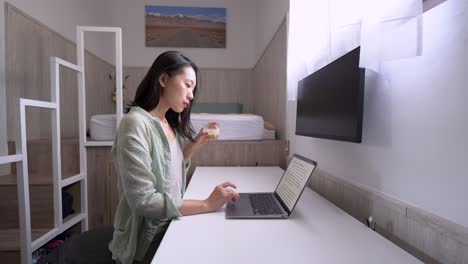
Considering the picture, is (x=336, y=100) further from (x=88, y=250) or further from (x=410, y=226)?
(x=88, y=250)

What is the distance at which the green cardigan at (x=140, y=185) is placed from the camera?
735 millimetres

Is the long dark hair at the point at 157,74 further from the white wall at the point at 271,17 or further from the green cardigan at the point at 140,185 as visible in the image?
the white wall at the point at 271,17

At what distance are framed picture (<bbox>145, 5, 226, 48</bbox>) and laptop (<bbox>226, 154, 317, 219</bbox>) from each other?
3.10 meters

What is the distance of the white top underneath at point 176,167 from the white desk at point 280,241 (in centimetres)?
26

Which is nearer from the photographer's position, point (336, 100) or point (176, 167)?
point (336, 100)

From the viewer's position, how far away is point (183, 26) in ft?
11.8

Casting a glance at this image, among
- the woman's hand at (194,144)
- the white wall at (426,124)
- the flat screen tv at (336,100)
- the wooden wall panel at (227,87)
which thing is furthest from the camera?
the wooden wall panel at (227,87)

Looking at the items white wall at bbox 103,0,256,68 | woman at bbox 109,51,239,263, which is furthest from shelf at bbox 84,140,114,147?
white wall at bbox 103,0,256,68

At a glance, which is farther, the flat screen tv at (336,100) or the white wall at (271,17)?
the white wall at (271,17)

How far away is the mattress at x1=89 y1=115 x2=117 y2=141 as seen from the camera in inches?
76.2

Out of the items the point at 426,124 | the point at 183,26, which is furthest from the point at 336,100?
the point at 183,26

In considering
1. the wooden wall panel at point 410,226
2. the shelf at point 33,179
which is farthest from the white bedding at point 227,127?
the wooden wall panel at point 410,226

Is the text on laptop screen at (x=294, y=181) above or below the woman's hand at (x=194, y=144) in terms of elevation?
below

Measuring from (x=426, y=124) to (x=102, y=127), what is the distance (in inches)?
77.8
